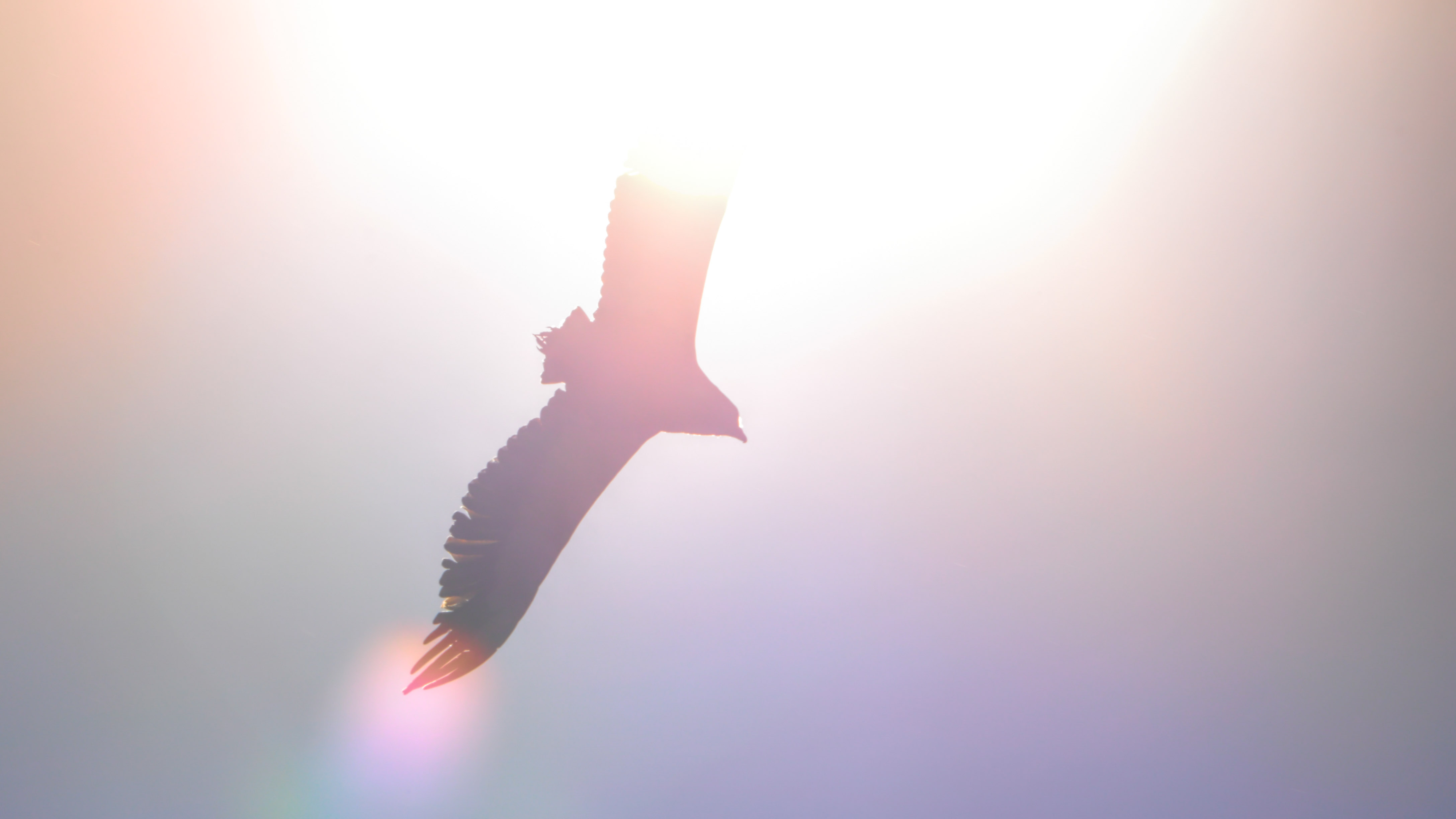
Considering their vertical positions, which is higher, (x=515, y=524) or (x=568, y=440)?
(x=568, y=440)

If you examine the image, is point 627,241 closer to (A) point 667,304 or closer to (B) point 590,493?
(A) point 667,304

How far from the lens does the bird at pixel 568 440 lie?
219 cm

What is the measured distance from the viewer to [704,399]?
2551 millimetres

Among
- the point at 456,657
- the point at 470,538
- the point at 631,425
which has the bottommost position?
the point at 456,657

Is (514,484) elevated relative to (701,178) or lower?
lower

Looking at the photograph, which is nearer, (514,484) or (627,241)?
(627,241)

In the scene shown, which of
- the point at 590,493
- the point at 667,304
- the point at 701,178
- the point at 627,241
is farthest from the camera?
the point at 590,493

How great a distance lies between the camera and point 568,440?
95.9 inches

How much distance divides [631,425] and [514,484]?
1.90ft

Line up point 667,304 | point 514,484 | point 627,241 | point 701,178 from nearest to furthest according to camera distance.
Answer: point 701,178
point 627,241
point 667,304
point 514,484

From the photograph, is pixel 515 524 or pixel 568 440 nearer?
pixel 515 524

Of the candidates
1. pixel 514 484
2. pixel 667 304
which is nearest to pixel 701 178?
pixel 667 304

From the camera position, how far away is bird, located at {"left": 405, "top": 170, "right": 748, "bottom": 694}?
2.19 m

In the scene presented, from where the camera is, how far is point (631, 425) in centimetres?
255
